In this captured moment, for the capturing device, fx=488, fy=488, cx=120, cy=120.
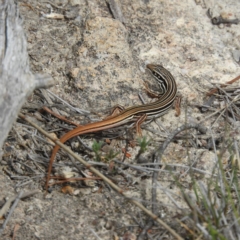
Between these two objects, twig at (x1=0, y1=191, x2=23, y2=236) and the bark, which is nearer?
the bark

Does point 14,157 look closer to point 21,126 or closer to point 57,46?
point 21,126

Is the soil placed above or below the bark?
below

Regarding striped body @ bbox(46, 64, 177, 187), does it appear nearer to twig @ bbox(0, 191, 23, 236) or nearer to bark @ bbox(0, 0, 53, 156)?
twig @ bbox(0, 191, 23, 236)

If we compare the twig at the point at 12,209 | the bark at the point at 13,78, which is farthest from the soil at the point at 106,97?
the bark at the point at 13,78

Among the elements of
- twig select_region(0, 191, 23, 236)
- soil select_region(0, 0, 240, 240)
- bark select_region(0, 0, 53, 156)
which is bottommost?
twig select_region(0, 191, 23, 236)

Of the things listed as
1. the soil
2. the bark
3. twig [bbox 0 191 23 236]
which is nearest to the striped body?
the soil

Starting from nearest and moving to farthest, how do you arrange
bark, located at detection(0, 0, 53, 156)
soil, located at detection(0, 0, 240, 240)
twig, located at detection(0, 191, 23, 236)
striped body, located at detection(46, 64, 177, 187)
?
bark, located at detection(0, 0, 53, 156)
twig, located at detection(0, 191, 23, 236)
soil, located at detection(0, 0, 240, 240)
striped body, located at detection(46, 64, 177, 187)

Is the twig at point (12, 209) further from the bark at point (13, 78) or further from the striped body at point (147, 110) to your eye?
the bark at point (13, 78)

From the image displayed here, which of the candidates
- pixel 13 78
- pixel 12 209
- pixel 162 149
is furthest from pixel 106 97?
pixel 13 78

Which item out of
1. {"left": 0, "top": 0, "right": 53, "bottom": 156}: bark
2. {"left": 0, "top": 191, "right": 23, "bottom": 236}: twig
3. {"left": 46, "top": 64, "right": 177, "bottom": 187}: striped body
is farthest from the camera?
{"left": 46, "top": 64, "right": 177, "bottom": 187}: striped body
